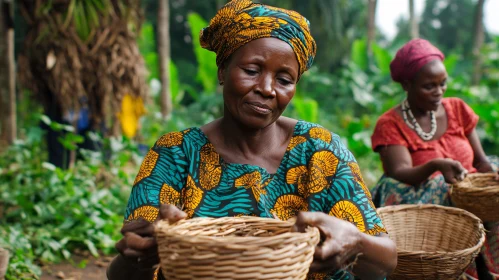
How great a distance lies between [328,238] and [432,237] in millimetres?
1621

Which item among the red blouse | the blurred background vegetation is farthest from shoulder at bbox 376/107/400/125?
the blurred background vegetation

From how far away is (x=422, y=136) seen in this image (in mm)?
3525

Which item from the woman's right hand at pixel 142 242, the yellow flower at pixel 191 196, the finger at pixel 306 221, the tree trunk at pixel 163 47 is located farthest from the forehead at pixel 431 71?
the tree trunk at pixel 163 47

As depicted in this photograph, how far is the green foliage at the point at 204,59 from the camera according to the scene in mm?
10055

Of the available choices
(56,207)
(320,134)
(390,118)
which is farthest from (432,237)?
(56,207)

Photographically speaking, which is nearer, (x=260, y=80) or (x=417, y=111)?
(x=260, y=80)

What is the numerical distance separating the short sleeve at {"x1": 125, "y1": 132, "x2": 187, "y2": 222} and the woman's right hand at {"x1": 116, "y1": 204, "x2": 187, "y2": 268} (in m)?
0.23

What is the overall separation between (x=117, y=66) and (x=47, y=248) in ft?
7.29

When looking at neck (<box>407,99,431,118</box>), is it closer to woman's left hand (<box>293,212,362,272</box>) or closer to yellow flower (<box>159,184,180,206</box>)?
yellow flower (<box>159,184,180,206</box>)

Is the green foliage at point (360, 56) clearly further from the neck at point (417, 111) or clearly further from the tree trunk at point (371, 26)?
the neck at point (417, 111)

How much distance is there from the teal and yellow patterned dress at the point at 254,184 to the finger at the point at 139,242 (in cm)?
28

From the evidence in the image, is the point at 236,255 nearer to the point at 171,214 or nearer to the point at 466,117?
the point at 171,214

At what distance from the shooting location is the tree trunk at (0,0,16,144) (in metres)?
5.32

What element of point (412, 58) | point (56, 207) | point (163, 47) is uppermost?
point (163, 47)
